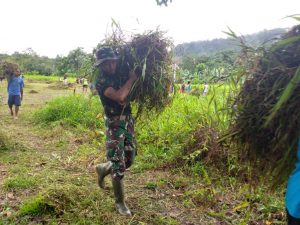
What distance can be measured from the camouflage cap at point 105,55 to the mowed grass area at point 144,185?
3.05 feet

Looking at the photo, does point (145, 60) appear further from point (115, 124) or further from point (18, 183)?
point (18, 183)

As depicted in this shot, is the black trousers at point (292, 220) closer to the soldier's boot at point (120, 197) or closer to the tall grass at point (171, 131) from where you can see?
the soldier's boot at point (120, 197)

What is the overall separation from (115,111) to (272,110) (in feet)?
6.34

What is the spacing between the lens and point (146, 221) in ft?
11.3

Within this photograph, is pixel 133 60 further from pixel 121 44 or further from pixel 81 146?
pixel 81 146

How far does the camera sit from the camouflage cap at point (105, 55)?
11.3 feet

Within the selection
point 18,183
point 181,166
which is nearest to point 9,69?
point 18,183

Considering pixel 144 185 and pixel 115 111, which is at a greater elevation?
pixel 115 111

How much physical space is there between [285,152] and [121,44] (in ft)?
7.19

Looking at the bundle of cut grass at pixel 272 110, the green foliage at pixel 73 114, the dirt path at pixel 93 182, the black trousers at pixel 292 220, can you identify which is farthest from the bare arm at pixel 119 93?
the green foliage at pixel 73 114

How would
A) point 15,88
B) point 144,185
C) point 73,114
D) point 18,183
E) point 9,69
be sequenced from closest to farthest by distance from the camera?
point 18,183, point 144,185, point 73,114, point 15,88, point 9,69

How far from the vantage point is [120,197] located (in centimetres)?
358

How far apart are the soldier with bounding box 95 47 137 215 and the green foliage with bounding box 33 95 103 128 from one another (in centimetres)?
480

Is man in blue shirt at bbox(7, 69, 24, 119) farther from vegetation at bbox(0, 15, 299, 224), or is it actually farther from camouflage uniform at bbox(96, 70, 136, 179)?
camouflage uniform at bbox(96, 70, 136, 179)
